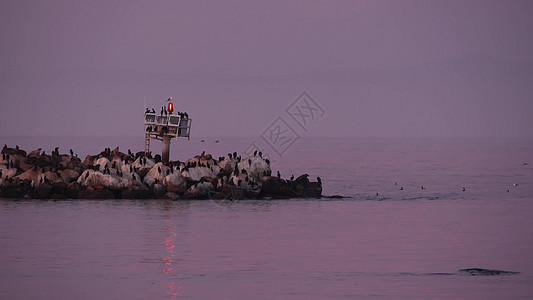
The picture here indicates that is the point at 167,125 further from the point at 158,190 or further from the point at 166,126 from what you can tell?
the point at 158,190

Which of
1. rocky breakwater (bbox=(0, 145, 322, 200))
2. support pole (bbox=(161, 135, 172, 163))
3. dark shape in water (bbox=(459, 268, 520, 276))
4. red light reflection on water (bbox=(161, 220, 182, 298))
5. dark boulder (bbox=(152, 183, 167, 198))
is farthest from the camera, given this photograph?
support pole (bbox=(161, 135, 172, 163))

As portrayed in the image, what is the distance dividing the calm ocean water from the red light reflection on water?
0.07 m

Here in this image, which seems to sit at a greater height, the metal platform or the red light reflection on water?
the metal platform

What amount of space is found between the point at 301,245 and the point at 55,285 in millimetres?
15441

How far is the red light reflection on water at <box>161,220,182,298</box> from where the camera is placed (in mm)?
35625

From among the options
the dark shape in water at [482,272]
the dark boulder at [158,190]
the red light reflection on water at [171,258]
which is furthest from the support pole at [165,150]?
the dark shape in water at [482,272]

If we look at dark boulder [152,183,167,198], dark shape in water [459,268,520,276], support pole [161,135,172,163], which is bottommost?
dark shape in water [459,268,520,276]

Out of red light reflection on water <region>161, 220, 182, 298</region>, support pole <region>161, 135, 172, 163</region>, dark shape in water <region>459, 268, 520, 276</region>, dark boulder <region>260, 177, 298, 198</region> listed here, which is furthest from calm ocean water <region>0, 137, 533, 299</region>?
support pole <region>161, 135, 172, 163</region>

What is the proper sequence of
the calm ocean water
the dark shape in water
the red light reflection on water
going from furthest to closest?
the dark shape in water → the calm ocean water → the red light reflection on water

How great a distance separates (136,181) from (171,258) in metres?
25.1

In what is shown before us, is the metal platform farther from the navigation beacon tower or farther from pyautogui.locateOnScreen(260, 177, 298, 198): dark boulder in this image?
pyautogui.locateOnScreen(260, 177, 298, 198): dark boulder

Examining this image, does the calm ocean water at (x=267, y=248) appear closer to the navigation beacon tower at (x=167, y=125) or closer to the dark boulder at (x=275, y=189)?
the dark boulder at (x=275, y=189)

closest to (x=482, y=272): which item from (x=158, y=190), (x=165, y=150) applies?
(x=158, y=190)

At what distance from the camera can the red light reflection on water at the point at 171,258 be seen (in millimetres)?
35625
